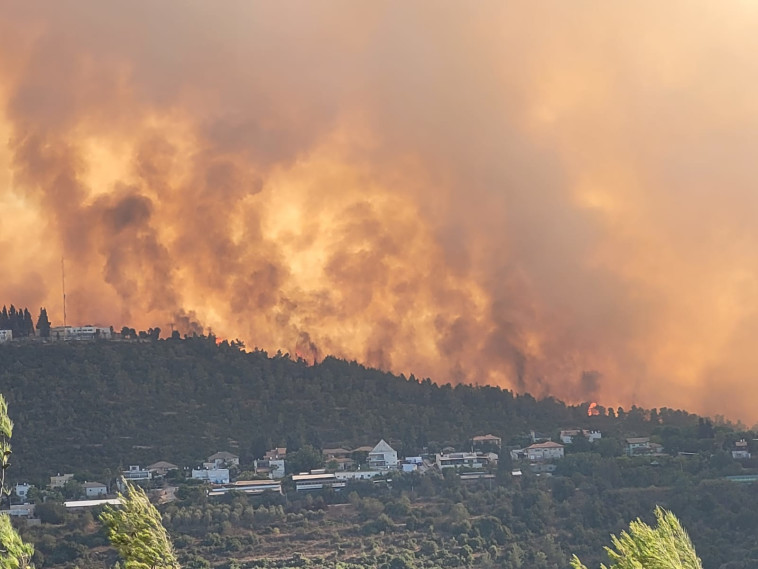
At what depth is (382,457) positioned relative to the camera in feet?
300

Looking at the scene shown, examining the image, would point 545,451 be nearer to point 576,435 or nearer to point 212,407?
point 576,435

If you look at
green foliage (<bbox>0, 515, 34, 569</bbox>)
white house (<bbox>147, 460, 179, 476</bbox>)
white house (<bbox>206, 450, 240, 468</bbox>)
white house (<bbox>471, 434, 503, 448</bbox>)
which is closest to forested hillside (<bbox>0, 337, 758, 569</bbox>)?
white house (<bbox>471, 434, 503, 448</bbox>)

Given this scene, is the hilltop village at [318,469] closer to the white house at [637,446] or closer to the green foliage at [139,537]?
the white house at [637,446]

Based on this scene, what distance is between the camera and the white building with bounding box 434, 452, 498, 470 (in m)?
90.4

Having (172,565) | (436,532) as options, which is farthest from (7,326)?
(172,565)

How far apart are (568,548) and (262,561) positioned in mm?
16308

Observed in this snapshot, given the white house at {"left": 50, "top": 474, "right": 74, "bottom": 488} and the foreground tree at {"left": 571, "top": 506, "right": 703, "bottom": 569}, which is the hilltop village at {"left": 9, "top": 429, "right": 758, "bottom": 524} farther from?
the foreground tree at {"left": 571, "top": 506, "right": 703, "bottom": 569}

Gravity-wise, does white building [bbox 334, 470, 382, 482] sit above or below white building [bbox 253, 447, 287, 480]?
below

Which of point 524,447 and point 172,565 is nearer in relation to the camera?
point 172,565

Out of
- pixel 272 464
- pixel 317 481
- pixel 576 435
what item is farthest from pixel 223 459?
pixel 576 435

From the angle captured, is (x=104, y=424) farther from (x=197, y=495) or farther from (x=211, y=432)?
(x=197, y=495)

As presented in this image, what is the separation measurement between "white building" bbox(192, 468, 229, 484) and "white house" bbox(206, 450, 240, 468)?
67.1 inches

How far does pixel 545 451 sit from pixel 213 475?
22669 mm

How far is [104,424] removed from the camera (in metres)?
91.5
